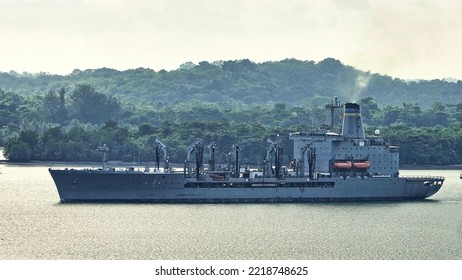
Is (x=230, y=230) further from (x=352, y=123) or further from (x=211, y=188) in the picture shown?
(x=352, y=123)

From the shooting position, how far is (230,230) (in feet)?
231

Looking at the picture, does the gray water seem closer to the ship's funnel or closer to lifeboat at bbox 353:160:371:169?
lifeboat at bbox 353:160:371:169

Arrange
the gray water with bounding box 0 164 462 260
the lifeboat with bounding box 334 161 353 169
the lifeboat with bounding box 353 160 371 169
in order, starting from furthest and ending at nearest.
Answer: the lifeboat with bounding box 353 160 371 169, the lifeboat with bounding box 334 161 353 169, the gray water with bounding box 0 164 462 260

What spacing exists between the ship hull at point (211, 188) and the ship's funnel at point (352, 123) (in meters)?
6.24

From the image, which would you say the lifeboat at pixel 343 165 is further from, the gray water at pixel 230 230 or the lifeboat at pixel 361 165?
the gray water at pixel 230 230

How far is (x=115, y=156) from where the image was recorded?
161 meters

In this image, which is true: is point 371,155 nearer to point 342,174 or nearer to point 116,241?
point 342,174

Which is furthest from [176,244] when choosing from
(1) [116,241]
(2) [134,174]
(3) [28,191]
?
(3) [28,191]

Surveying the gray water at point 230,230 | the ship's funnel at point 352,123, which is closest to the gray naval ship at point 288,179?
the ship's funnel at point 352,123

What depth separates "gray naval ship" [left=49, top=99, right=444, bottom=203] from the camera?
84.0 meters

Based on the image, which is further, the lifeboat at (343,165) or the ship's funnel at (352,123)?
the ship's funnel at (352,123)

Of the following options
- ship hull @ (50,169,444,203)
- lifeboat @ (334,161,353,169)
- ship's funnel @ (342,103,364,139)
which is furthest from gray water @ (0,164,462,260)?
ship's funnel @ (342,103,364,139)

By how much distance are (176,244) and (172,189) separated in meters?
20.3

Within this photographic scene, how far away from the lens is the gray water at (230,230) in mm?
62188
